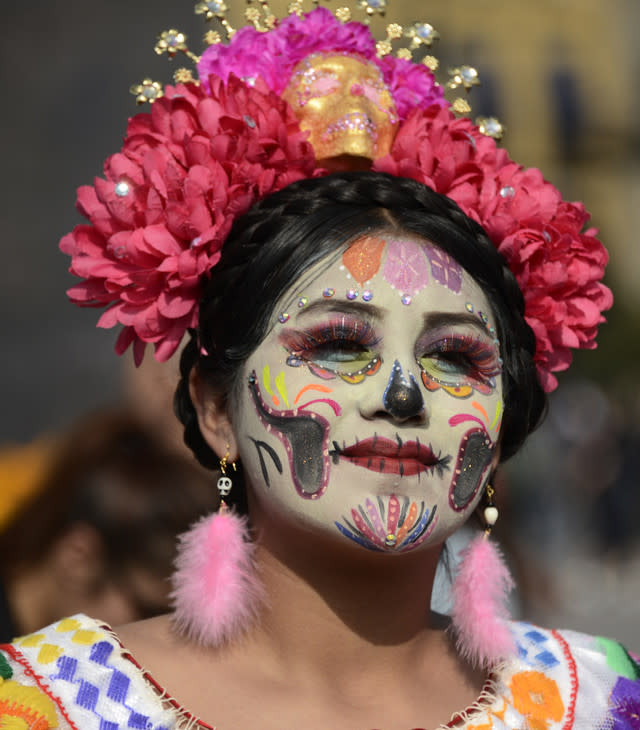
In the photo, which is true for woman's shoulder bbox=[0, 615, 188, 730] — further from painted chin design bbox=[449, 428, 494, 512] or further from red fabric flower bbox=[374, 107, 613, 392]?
red fabric flower bbox=[374, 107, 613, 392]

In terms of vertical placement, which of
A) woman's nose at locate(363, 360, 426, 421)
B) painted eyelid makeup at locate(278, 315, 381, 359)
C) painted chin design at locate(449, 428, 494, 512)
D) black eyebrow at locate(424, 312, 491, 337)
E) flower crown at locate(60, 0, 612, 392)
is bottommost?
painted chin design at locate(449, 428, 494, 512)

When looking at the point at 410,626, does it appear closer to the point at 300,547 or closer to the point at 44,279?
the point at 300,547

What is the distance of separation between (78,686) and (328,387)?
84 cm

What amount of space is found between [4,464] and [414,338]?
2.68 meters

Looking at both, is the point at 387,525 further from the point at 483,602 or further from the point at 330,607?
the point at 483,602

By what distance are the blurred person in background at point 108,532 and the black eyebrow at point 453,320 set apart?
1.66 meters

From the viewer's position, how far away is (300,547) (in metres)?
2.49

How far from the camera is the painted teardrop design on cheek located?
2352 mm

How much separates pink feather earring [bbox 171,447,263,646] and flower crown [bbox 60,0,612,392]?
1.41 ft

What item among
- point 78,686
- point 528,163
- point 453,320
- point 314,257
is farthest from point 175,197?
point 528,163

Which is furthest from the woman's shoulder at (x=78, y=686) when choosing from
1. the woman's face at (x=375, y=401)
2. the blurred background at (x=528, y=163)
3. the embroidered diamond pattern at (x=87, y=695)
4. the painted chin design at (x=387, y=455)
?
the blurred background at (x=528, y=163)

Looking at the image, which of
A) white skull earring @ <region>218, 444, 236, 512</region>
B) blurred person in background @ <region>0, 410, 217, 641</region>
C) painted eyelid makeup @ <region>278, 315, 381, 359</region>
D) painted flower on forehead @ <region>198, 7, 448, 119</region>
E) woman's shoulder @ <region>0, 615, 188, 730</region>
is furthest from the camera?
blurred person in background @ <region>0, 410, 217, 641</region>

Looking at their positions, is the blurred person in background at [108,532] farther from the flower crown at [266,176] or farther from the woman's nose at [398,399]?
the woman's nose at [398,399]

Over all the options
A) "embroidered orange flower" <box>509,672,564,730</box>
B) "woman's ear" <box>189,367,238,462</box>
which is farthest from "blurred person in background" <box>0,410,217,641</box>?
"embroidered orange flower" <box>509,672,564,730</box>
